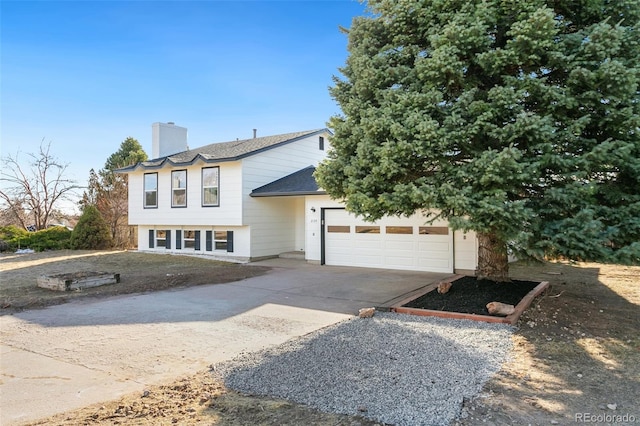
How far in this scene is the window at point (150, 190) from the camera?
1727cm

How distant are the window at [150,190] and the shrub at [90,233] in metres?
3.32

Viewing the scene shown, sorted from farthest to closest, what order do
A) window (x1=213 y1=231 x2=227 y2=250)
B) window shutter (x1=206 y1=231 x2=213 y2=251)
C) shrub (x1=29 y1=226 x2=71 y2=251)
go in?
1. shrub (x1=29 y1=226 x2=71 y2=251)
2. window shutter (x1=206 y1=231 x2=213 y2=251)
3. window (x1=213 y1=231 x2=227 y2=250)

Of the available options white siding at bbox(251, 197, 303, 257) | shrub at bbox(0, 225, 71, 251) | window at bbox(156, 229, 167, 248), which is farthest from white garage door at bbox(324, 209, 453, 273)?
shrub at bbox(0, 225, 71, 251)

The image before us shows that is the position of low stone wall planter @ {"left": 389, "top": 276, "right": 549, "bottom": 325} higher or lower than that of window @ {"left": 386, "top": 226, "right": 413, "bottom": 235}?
lower

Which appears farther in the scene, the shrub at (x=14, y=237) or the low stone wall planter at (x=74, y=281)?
the shrub at (x=14, y=237)

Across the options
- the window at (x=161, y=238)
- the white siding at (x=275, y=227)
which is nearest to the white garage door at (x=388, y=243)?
the white siding at (x=275, y=227)

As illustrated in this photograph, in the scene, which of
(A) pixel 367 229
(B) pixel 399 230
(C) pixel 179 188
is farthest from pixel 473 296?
(C) pixel 179 188

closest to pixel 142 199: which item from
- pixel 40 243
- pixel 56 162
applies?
pixel 40 243

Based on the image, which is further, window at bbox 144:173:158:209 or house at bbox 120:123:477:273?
window at bbox 144:173:158:209

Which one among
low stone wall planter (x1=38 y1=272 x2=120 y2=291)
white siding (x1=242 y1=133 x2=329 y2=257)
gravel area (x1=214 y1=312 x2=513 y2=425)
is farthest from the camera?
white siding (x1=242 y1=133 x2=329 y2=257)

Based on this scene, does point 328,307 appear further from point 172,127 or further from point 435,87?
point 172,127

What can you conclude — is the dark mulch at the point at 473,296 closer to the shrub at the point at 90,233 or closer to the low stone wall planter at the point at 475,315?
the low stone wall planter at the point at 475,315

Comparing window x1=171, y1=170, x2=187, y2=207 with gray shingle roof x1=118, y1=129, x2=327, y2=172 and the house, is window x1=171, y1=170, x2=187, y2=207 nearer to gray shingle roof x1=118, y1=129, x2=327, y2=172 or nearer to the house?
the house

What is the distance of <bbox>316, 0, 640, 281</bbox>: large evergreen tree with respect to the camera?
207 inches
